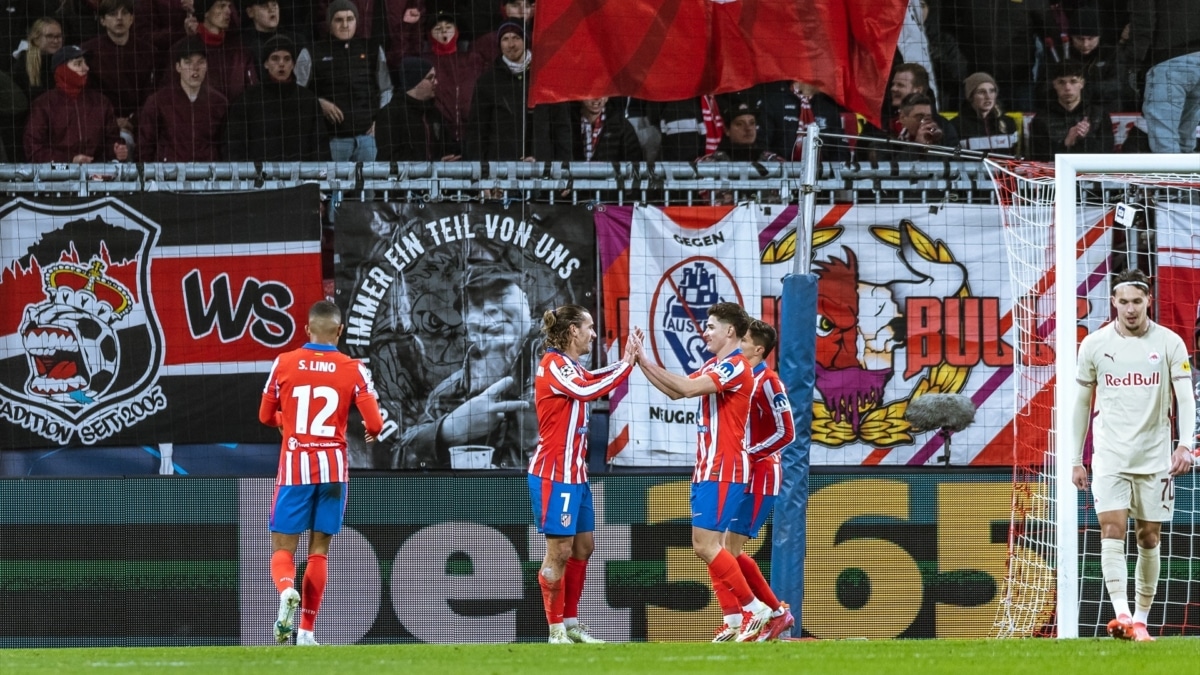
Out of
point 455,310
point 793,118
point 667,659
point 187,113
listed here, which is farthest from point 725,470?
point 187,113

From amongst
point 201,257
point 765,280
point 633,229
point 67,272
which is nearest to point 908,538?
point 765,280

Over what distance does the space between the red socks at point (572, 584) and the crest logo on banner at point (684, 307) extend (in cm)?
230

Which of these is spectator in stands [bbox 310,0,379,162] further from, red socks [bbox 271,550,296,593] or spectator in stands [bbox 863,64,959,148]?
red socks [bbox 271,550,296,593]

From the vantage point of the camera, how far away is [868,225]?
10711 mm

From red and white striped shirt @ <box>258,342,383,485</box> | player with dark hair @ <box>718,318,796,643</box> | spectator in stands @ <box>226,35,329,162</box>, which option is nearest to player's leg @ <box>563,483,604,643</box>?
player with dark hair @ <box>718,318,796,643</box>

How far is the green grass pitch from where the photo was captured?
5.90m

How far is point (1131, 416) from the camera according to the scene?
25.6 feet

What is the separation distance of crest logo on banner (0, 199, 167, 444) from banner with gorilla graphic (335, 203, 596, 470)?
1362 mm

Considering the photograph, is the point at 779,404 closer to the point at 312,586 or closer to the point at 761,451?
the point at 761,451

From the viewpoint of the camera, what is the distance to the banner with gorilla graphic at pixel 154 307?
1045cm

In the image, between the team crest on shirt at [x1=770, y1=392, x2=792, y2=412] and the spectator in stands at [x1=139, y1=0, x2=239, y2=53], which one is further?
the spectator in stands at [x1=139, y1=0, x2=239, y2=53]

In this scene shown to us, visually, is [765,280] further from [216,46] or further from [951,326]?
[216,46]

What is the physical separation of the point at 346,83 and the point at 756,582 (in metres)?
5.09

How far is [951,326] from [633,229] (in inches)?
88.8
